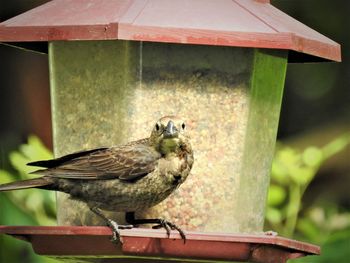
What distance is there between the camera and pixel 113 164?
21.5 feet

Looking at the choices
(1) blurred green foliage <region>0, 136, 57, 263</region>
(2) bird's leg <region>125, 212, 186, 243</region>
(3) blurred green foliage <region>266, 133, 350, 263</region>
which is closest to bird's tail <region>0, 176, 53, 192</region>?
(2) bird's leg <region>125, 212, 186, 243</region>

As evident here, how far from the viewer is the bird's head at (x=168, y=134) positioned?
252 inches

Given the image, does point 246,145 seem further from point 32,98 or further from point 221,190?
point 32,98

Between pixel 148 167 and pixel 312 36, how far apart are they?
0.94m

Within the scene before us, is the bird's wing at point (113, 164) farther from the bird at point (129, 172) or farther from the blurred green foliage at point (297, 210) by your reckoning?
the blurred green foliage at point (297, 210)

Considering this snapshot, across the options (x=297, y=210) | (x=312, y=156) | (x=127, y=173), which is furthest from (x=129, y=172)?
(x=312, y=156)

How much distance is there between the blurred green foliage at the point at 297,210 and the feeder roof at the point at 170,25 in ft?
3.68

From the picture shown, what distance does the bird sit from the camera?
21.2 ft

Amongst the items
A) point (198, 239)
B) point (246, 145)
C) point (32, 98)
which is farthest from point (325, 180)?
point (198, 239)

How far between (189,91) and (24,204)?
4.66 ft

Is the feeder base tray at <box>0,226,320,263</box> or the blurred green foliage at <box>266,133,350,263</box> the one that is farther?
the blurred green foliage at <box>266,133,350,263</box>

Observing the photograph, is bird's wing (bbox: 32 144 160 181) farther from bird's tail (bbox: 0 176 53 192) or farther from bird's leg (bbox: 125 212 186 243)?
bird's leg (bbox: 125 212 186 243)

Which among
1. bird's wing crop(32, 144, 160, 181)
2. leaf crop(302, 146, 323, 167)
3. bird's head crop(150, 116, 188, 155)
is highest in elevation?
bird's head crop(150, 116, 188, 155)

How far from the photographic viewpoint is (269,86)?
6820 millimetres
